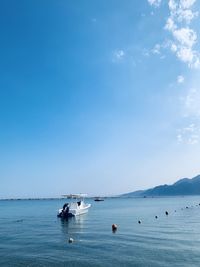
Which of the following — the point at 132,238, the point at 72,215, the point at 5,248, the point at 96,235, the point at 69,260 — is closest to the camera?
the point at 69,260

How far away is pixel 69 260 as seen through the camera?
30547 millimetres

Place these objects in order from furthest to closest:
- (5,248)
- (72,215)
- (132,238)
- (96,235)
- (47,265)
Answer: (72,215) < (96,235) < (132,238) < (5,248) < (47,265)

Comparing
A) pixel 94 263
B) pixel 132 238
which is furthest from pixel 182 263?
pixel 132 238

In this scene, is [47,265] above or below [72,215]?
below

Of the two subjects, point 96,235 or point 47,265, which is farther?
point 96,235

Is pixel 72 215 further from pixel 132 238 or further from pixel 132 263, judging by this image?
pixel 132 263

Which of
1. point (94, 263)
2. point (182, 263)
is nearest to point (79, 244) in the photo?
point (94, 263)

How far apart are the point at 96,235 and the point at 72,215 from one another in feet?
86.8

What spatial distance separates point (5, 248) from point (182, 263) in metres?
21.6

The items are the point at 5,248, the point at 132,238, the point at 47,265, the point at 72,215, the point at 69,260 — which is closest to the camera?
the point at 47,265

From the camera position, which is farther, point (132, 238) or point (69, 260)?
point (132, 238)

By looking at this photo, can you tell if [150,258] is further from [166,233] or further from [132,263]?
[166,233]

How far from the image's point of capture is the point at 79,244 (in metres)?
38.9

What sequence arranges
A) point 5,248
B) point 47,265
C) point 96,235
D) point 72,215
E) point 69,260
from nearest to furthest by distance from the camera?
point 47,265, point 69,260, point 5,248, point 96,235, point 72,215
